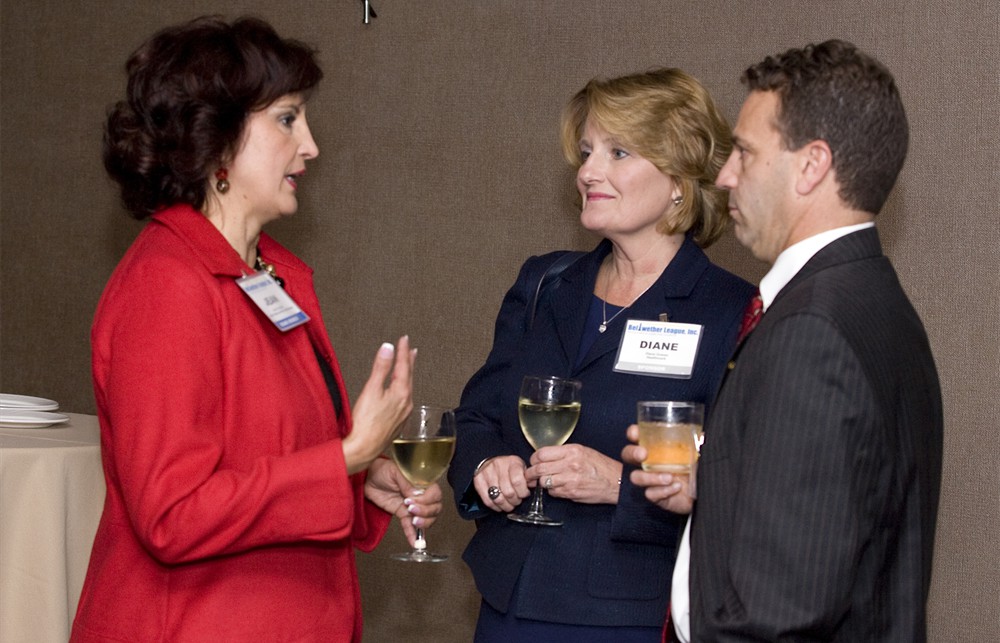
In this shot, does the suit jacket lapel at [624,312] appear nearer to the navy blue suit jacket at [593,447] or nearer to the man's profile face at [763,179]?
the navy blue suit jacket at [593,447]

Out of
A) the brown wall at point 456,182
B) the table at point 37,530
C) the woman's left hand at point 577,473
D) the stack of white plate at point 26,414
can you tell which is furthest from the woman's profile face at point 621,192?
the stack of white plate at point 26,414

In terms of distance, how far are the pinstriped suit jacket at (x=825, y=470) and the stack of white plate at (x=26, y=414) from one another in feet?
7.26

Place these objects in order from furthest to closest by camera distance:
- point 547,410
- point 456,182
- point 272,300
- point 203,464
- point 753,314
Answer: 1. point 456,182
2. point 547,410
3. point 272,300
4. point 753,314
5. point 203,464

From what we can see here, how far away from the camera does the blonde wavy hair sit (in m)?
2.59

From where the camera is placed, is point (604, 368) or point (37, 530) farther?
point (37, 530)

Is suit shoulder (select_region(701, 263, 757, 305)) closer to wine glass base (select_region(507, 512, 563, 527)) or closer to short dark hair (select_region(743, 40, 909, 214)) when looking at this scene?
wine glass base (select_region(507, 512, 563, 527))

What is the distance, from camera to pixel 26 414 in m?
3.22

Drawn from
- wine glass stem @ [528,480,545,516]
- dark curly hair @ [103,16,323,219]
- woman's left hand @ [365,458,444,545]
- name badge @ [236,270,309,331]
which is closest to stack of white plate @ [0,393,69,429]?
woman's left hand @ [365,458,444,545]

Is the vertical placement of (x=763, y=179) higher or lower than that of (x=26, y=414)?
higher

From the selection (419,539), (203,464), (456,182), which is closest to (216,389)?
(203,464)

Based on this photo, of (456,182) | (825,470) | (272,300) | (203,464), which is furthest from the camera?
(456,182)

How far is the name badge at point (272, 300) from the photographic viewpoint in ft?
6.43

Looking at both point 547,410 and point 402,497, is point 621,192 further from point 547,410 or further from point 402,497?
point 402,497

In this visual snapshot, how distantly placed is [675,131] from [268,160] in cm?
102
